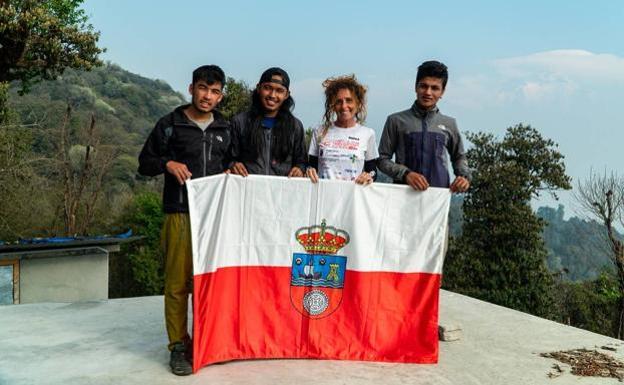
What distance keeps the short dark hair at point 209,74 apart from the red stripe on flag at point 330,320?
1187 millimetres

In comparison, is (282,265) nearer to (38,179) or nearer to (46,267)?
(46,267)

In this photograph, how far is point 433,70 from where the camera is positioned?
3852mm

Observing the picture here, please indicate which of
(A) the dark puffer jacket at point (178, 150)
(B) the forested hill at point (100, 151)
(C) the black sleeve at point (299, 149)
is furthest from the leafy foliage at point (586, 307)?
(A) the dark puffer jacket at point (178, 150)

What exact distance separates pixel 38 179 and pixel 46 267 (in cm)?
1288

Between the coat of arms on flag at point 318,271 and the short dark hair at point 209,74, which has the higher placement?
the short dark hair at point 209,74

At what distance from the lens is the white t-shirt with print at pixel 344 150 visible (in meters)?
3.78

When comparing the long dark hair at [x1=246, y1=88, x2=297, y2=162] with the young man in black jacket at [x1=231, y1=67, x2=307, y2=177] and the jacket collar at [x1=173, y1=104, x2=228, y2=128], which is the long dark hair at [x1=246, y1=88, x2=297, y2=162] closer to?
the young man in black jacket at [x1=231, y1=67, x2=307, y2=177]

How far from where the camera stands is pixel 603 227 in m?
18.4

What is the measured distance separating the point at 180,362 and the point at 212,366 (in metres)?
0.22

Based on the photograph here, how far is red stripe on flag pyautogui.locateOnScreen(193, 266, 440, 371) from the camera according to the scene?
3.59 metres

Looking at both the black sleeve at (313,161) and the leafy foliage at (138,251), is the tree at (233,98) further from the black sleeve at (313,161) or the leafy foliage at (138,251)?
the black sleeve at (313,161)

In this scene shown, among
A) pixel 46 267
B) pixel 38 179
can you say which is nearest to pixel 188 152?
pixel 46 267

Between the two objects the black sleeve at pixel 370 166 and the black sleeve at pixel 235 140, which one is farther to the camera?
the black sleeve at pixel 370 166

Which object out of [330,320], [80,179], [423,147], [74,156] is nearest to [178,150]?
[330,320]
